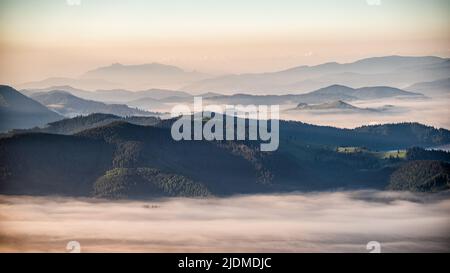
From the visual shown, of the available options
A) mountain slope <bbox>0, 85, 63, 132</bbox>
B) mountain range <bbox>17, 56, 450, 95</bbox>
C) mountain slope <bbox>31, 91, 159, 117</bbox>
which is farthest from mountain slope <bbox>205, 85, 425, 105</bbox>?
mountain slope <bbox>0, 85, 63, 132</bbox>

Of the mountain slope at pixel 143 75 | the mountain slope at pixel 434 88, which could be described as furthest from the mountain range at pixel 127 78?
the mountain slope at pixel 434 88

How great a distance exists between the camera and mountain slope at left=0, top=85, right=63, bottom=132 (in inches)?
3243

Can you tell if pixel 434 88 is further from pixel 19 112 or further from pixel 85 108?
pixel 19 112

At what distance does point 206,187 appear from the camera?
285ft

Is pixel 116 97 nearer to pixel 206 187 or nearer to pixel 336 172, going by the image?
pixel 206 187

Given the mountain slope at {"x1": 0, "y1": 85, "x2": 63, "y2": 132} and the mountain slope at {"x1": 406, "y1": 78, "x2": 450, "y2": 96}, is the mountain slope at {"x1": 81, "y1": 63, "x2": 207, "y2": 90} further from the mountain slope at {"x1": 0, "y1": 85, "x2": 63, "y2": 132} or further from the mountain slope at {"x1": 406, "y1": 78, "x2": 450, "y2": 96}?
the mountain slope at {"x1": 406, "y1": 78, "x2": 450, "y2": 96}

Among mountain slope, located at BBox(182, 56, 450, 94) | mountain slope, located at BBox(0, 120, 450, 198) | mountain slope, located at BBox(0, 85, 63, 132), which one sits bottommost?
mountain slope, located at BBox(0, 120, 450, 198)

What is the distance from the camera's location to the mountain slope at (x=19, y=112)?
3243 inches

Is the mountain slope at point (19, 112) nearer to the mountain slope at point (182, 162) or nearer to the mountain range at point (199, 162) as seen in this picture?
the mountain range at point (199, 162)

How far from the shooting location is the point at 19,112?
85.3m

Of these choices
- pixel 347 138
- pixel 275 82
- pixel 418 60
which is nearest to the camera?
pixel 418 60

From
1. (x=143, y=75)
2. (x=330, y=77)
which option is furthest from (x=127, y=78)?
(x=330, y=77)

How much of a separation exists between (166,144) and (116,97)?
22.4 ft

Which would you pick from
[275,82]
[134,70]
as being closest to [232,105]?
[275,82]
